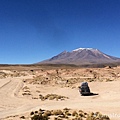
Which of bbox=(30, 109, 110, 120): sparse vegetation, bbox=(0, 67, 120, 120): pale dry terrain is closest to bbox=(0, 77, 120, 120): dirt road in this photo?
bbox=(0, 67, 120, 120): pale dry terrain

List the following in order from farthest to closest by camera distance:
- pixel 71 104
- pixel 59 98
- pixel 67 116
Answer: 1. pixel 59 98
2. pixel 71 104
3. pixel 67 116

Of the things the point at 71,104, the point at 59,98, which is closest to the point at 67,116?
the point at 71,104

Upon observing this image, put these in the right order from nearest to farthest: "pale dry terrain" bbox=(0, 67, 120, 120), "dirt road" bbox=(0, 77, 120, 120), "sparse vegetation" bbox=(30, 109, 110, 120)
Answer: "sparse vegetation" bbox=(30, 109, 110, 120)
"dirt road" bbox=(0, 77, 120, 120)
"pale dry terrain" bbox=(0, 67, 120, 120)

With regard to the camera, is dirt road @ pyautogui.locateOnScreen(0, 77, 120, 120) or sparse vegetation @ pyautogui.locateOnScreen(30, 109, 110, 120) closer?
sparse vegetation @ pyautogui.locateOnScreen(30, 109, 110, 120)

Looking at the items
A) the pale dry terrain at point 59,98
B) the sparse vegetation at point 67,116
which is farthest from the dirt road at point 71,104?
the sparse vegetation at point 67,116

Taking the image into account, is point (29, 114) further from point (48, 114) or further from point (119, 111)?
point (119, 111)

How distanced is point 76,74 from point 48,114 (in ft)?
223

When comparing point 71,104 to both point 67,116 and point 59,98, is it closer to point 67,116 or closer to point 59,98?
point 59,98

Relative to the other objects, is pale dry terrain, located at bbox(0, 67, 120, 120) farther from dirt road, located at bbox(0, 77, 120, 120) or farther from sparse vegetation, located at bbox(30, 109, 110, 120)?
sparse vegetation, located at bbox(30, 109, 110, 120)

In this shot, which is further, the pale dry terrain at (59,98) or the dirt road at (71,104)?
the pale dry terrain at (59,98)

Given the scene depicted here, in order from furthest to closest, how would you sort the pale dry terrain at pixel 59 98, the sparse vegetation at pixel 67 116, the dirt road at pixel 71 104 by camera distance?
the pale dry terrain at pixel 59 98 → the dirt road at pixel 71 104 → the sparse vegetation at pixel 67 116

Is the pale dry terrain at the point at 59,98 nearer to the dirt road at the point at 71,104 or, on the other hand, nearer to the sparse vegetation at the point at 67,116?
the dirt road at the point at 71,104

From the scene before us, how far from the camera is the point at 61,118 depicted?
18.8 metres

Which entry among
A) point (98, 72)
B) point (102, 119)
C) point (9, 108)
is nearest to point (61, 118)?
point (102, 119)
